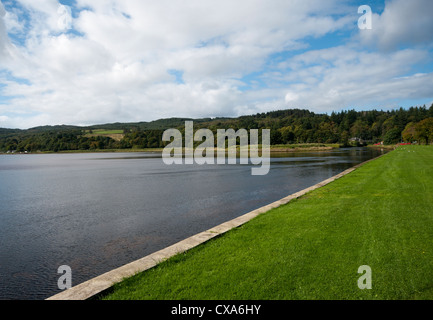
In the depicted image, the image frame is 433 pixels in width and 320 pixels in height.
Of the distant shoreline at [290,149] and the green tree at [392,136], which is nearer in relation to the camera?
the distant shoreline at [290,149]

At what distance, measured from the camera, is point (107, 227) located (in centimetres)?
1194

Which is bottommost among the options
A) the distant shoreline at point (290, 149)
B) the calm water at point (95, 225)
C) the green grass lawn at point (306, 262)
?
the calm water at point (95, 225)

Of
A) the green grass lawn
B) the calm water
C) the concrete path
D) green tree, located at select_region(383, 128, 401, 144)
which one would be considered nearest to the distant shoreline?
green tree, located at select_region(383, 128, 401, 144)

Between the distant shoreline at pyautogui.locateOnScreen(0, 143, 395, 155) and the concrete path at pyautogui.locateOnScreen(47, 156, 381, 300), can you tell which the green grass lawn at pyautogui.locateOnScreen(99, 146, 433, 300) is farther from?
the distant shoreline at pyautogui.locateOnScreen(0, 143, 395, 155)

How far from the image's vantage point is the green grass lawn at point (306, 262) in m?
4.68

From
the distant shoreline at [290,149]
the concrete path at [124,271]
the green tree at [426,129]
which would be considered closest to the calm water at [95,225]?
the concrete path at [124,271]

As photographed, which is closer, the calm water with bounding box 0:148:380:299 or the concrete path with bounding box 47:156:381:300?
the concrete path with bounding box 47:156:381:300

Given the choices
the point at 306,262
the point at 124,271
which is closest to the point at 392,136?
the point at 306,262

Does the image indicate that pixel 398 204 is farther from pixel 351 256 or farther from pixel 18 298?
pixel 18 298

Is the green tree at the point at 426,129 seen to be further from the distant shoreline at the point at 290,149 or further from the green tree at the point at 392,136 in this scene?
the green tree at the point at 392,136

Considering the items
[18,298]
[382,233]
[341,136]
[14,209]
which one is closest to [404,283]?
[382,233]

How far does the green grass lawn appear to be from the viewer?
4.68m

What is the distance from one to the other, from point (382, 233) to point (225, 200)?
33.2ft

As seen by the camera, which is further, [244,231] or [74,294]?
[244,231]
